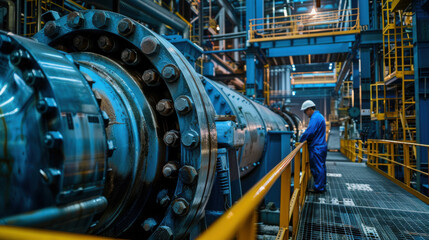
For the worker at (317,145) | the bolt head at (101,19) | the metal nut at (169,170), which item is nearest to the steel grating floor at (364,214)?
the worker at (317,145)

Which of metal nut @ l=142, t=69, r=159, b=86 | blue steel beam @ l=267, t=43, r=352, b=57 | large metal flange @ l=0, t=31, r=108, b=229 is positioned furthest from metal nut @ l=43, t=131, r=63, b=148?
blue steel beam @ l=267, t=43, r=352, b=57

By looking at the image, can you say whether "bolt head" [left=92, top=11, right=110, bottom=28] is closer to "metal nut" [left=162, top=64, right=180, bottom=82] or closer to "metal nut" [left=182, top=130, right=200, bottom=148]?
"metal nut" [left=162, top=64, right=180, bottom=82]

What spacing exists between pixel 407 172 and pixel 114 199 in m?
5.63

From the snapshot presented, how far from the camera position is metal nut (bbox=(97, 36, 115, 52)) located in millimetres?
1578

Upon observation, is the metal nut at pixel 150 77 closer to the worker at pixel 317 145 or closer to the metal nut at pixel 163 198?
the metal nut at pixel 163 198

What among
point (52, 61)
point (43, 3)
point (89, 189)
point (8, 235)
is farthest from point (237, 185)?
point (43, 3)

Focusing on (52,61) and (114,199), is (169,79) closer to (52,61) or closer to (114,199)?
(52,61)

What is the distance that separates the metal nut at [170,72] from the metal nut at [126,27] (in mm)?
267

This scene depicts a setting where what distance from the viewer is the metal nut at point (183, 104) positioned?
4.62 ft

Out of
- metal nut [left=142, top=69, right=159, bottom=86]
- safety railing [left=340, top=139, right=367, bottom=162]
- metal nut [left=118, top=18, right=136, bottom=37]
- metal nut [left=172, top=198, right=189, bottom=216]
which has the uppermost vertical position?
metal nut [left=118, top=18, right=136, bottom=37]

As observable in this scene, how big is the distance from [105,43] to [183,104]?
1.95 ft

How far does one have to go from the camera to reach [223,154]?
211 cm

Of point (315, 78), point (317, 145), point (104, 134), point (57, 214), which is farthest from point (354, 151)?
point (315, 78)

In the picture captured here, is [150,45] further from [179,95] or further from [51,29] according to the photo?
[51,29]
